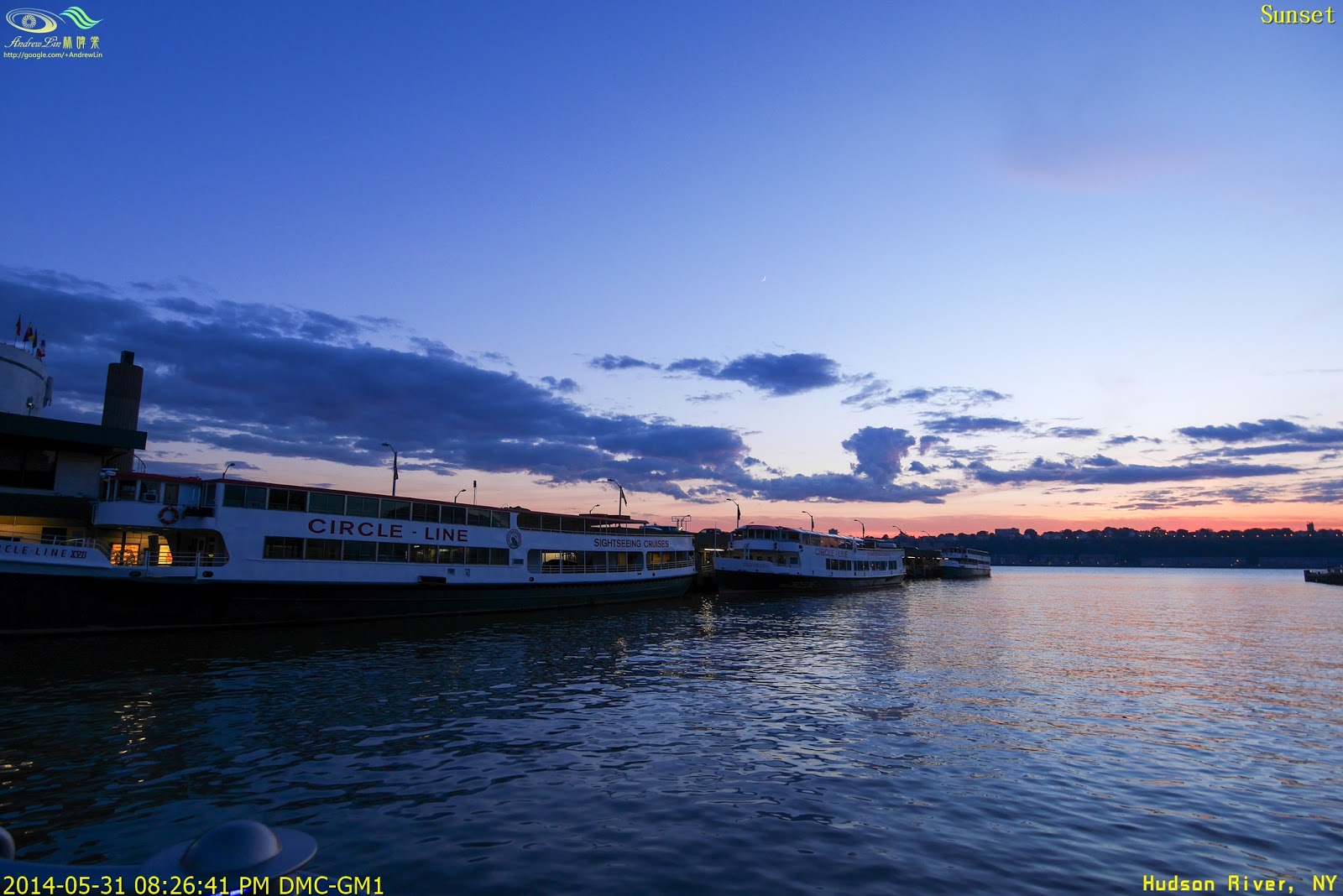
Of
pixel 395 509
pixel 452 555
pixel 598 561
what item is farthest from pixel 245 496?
pixel 598 561

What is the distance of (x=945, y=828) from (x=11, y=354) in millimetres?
53158

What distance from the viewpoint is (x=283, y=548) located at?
3725 centimetres

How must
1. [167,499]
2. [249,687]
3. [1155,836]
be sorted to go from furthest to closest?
[167,499] < [249,687] < [1155,836]

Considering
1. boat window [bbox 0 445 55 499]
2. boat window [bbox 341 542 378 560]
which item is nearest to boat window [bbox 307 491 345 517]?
boat window [bbox 341 542 378 560]

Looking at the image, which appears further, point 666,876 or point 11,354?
point 11,354

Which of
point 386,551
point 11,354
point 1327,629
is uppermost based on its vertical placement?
point 11,354

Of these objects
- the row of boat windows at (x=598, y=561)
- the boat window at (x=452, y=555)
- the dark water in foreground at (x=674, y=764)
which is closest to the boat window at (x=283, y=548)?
the dark water in foreground at (x=674, y=764)

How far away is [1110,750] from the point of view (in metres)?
18.0

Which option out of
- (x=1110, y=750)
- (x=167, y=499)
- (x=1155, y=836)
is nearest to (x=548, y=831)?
(x=1155, y=836)

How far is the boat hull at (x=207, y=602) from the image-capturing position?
29922mm

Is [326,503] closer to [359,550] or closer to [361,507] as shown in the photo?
[361,507]

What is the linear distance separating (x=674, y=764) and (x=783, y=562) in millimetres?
69280

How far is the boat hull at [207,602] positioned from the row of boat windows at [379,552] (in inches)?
60.4

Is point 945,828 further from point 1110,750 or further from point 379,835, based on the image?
point 379,835
